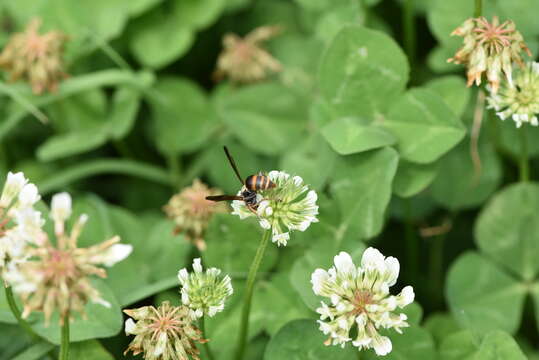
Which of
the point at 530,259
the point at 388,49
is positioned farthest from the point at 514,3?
the point at 530,259

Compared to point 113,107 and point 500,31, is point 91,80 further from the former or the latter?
point 500,31

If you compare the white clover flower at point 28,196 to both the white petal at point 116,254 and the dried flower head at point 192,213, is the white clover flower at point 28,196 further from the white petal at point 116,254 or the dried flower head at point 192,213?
the dried flower head at point 192,213

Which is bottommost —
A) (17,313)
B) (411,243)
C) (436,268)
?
(436,268)

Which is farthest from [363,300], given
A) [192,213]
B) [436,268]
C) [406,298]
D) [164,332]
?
[436,268]

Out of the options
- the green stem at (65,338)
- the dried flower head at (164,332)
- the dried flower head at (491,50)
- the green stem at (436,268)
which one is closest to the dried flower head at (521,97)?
the dried flower head at (491,50)

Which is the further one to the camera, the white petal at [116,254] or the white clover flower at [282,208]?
the white clover flower at [282,208]

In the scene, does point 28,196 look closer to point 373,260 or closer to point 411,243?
point 373,260
